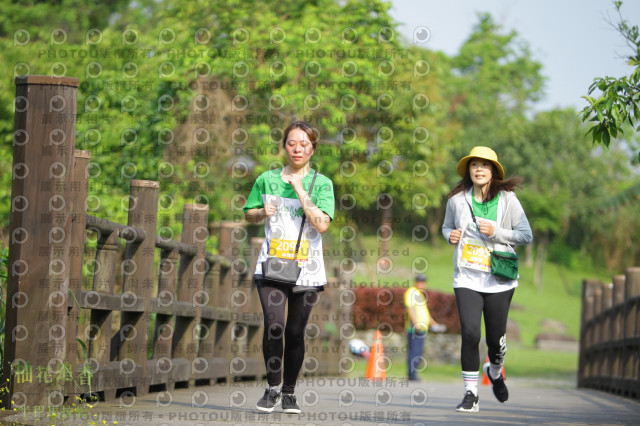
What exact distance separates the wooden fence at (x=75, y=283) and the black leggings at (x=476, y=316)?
226 centimetres

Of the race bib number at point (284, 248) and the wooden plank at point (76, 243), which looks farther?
the race bib number at point (284, 248)

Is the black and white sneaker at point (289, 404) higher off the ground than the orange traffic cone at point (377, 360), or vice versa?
the black and white sneaker at point (289, 404)

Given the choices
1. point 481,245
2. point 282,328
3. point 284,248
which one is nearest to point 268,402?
point 282,328

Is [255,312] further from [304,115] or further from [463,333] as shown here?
[304,115]

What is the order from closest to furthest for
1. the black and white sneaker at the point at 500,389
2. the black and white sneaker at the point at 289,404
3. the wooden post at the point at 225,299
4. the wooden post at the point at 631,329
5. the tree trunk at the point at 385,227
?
the black and white sneaker at the point at 289,404
the black and white sneaker at the point at 500,389
the wooden post at the point at 225,299
the wooden post at the point at 631,329
the tree trunk at the point at 385,227

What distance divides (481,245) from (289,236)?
64.5 inches

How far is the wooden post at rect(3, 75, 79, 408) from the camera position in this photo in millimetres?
5512

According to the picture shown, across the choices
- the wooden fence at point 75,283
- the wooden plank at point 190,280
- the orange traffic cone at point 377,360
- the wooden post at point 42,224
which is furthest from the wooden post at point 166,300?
the orange traffic cone at point 377,360

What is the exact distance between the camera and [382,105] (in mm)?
21953

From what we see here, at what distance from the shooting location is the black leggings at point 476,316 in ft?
24.0

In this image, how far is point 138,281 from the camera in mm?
7277

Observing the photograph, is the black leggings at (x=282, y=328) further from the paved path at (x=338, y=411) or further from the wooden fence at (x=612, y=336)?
the wooden fence at (x=612, y=336)

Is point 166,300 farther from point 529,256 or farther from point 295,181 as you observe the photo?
point 529,256

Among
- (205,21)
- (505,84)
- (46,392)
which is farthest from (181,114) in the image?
(505,84)
